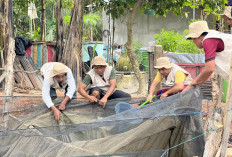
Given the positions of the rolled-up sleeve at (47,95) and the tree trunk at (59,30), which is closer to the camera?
the rolled-up sleeve at (47,95)

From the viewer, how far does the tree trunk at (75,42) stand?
652 centimetres

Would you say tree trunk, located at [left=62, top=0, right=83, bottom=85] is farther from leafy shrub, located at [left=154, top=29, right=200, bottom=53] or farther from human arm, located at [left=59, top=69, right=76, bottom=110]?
human arm, located at [left=59, top=69, right=76, bottom=110]

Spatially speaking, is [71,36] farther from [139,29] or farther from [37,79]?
[139,29]

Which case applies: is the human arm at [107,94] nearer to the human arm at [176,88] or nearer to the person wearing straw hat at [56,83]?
the person wearing straw hat at [56,83]

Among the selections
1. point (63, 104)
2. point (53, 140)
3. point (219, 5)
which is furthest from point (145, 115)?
point (219, 5)

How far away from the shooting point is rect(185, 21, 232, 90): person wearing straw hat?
2.94 metres

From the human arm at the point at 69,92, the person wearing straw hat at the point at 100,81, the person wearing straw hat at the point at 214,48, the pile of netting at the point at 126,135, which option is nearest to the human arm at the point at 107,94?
the person wearing straw hat at the point at 100,81

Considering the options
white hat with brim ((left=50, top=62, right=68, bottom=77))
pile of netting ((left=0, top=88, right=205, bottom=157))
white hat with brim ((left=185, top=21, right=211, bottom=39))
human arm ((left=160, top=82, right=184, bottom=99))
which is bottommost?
pile of netting ((left=0, top=88, right=205, bottom=157))

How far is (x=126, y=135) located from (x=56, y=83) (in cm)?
161

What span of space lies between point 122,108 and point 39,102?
3.71 ft

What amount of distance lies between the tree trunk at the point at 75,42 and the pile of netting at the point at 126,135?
381 cm

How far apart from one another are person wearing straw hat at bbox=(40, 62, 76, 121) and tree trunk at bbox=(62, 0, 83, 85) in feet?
7.93

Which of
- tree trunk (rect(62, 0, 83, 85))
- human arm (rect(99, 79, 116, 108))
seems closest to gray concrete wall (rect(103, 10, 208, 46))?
tree trunk (rect(62, 0, 83, 85))

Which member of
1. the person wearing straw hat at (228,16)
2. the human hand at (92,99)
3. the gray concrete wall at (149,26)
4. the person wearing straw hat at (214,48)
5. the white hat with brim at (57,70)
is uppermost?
the gray concrete wall at (149,26)
